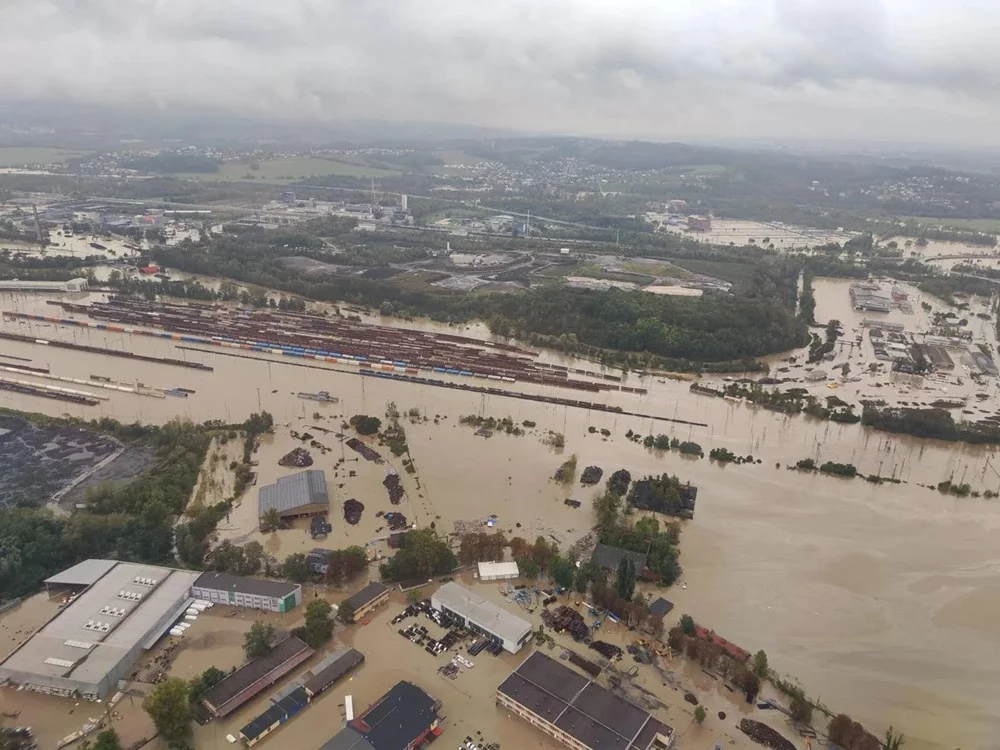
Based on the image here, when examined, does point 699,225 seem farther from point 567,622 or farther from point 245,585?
point 245,585

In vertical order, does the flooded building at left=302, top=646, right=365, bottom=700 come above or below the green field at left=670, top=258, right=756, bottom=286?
below

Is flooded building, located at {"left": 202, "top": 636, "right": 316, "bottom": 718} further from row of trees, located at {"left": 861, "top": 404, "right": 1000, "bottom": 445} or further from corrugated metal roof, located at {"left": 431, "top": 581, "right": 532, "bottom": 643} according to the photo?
row of trees, located at {"left": 861, "top": 404, "right": 1000, "bottom": 445}

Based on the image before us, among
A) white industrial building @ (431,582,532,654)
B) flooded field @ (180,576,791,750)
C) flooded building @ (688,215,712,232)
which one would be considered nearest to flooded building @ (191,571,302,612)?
flooded field @ (180,576,791,750)

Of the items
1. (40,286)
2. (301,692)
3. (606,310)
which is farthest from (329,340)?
(301,692)

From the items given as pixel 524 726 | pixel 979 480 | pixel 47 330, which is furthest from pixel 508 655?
pixel 47 330

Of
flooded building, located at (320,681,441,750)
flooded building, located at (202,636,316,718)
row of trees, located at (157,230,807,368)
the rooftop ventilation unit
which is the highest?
row of trees, located at (157,230,807,368)

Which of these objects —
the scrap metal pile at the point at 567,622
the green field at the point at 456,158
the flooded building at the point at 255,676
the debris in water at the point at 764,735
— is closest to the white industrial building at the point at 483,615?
the scrap metal pile at the point at 567,622

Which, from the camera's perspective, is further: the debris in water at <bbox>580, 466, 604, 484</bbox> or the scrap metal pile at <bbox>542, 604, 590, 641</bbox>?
the debris in water at <bbox>580, 466, 604, 484</bbox>
